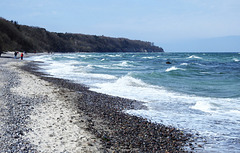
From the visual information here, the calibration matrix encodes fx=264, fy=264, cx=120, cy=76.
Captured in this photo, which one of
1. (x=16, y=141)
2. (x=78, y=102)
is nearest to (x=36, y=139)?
(x=16, y=141)

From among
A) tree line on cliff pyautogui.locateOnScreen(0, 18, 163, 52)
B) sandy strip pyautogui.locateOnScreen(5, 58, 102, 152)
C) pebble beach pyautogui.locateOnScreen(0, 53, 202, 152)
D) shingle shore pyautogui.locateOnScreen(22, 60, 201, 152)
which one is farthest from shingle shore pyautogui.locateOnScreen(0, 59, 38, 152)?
tree line on cliff pyautogui.locateOnScreen(0, 18, 163, 52)

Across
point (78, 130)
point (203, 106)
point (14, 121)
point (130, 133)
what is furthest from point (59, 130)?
point (203, 106)

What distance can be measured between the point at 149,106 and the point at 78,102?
2898 millimetres

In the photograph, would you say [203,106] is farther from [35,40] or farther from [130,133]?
[35,40]

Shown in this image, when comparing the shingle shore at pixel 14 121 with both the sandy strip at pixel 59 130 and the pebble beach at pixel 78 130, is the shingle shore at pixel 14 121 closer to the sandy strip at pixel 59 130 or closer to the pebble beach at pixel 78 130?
the pebble beach at pixel 78 130

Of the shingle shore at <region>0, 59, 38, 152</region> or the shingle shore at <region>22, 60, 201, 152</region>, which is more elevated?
the shingle shore at <region>0, 59, 38, 152</region>

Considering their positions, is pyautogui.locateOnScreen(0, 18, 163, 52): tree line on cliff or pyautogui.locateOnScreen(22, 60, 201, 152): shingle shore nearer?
pyautogui.locateOnScreen(22, 60, 201, 152): shingle shore

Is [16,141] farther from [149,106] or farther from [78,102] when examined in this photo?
[149,106]

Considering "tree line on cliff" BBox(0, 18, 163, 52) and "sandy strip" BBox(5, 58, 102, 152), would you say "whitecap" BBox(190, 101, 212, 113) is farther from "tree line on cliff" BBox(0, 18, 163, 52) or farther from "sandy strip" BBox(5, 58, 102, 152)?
"tree line on cliff" BBox(0, 18, 163, 52)

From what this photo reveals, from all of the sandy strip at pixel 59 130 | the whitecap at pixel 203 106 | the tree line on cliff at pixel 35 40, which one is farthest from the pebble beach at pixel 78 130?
the tree line on cliff at pixel 35 40

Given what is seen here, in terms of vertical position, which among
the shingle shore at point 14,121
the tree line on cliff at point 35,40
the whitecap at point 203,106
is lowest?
the whitecap at point 203,106

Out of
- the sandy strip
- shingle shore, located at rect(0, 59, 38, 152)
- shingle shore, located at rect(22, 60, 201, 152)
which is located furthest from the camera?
shingle shore, located at rect(22, 60, 201, 152)

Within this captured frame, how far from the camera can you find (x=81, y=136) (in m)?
6.41

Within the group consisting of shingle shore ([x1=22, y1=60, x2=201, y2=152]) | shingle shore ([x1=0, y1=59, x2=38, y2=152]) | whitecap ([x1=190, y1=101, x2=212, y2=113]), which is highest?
shingle shore ([x1=0, y1=59, x2=38, y2=152])
